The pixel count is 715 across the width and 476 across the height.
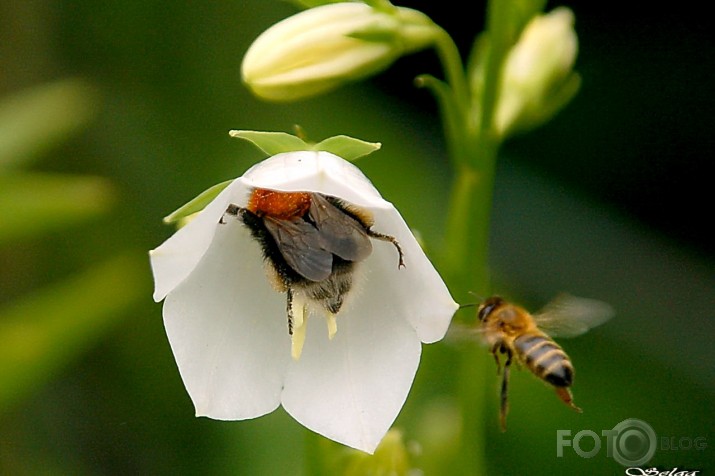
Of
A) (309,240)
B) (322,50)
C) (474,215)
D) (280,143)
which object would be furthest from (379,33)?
(309,240)

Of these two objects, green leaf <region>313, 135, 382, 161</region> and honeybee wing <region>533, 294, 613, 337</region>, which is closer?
green leaf <region>313, 135, 382, 161</region>

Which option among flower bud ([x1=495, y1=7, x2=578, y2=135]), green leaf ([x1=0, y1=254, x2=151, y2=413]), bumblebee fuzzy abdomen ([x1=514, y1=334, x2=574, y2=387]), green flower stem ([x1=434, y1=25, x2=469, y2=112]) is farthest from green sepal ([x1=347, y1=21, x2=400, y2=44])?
green leaf ([x1=0, y1=254, x2=151, y2=413])

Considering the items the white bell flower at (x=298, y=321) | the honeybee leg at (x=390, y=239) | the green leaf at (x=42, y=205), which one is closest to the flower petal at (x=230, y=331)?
the white bell flower at (x=298, y=321)

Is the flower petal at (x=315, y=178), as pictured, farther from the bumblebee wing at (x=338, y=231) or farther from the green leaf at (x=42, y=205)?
the green leaf at (x=42, y=205)

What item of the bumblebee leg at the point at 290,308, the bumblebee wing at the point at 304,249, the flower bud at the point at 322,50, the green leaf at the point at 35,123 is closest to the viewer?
the bumblebee wing at the point at 304,249

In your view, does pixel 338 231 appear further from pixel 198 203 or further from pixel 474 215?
pixel 474 215

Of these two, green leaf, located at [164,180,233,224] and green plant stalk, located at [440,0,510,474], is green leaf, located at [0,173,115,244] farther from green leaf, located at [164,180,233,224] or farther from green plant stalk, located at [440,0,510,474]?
green leaf, located at [164,180,233,224]

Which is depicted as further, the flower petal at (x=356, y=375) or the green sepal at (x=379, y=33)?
the green sepal at (x=379, y=33)

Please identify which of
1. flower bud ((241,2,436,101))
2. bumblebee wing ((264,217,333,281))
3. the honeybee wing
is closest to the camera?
bumblebee wing ((264,217,333,281))
